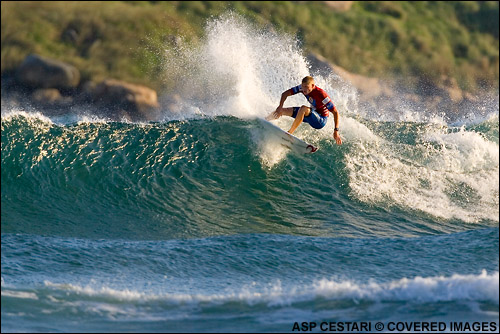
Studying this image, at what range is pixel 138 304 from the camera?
22.2ft

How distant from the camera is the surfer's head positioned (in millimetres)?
10485

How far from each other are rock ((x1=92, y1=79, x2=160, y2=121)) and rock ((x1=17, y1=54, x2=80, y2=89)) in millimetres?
1227

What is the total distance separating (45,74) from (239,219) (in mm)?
17500

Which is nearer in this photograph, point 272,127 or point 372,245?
point 372,245

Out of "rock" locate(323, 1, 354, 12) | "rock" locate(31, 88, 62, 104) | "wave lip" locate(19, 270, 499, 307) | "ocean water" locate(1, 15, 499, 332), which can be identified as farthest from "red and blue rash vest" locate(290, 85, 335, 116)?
"rock" locate(323, 1, 354, 12)

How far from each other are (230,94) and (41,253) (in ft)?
19.3

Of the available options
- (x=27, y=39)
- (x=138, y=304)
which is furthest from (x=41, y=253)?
(x=27, y=39)

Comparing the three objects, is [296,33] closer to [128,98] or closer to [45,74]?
[128,98]

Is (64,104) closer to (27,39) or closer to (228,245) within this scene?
(27,39)

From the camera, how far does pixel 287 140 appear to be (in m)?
10.8

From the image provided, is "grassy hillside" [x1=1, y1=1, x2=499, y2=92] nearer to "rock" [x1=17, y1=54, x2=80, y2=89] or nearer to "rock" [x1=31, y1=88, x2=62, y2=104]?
"rock" [x1=17, y1=54, x2=80, y2=89]

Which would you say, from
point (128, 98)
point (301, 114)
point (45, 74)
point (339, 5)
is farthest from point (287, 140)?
point (339, 5)

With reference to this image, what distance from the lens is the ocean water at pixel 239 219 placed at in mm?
6637

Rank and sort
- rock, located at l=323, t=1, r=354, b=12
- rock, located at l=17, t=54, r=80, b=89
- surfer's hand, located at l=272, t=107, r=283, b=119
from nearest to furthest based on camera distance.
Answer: surfer's hand, located at l=272, t=107, r=283, b=119 → rock, located at l=17, t=54, r=80, b=89 → rock, located at l=323, t=1, r=354, b=12
